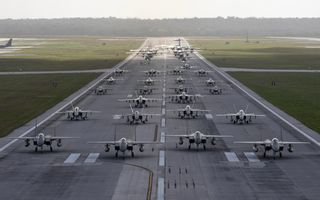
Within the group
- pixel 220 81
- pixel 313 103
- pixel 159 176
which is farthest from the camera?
pixel 220 81

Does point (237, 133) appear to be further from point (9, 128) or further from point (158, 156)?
point (9, 128)

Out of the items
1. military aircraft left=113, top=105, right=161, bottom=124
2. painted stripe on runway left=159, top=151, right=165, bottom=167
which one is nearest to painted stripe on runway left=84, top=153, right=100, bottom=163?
painted stripe on runway left=159, top=151, right=165, bottom=167

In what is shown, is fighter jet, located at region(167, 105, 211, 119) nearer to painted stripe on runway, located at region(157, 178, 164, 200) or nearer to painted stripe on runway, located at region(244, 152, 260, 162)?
painted stripe on runway, located at region(244, 152, 260, 162)

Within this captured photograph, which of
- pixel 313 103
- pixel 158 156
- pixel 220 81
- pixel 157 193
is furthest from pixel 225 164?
pixel 220 81

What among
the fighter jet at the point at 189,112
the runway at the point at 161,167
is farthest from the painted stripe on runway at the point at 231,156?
the fighter jet at the point at 189,112

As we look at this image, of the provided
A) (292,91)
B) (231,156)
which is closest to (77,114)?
(231,156)

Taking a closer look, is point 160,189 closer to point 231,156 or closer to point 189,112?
point 231,156
